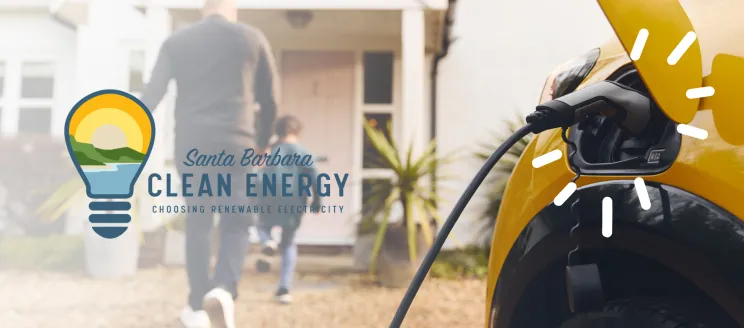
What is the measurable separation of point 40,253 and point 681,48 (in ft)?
5.68

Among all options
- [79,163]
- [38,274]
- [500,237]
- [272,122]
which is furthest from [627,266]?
[38,274]

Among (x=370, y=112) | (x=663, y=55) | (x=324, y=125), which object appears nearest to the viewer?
(x=663, y=55)

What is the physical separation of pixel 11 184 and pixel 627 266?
1735 mm

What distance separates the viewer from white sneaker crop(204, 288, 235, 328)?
66.3 inches

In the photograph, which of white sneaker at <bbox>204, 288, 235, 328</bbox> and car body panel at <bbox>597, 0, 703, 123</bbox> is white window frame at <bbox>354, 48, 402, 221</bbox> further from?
car body panel at <bbox>597, 0, 703, 123</bbox>

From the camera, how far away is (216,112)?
160 centimetres

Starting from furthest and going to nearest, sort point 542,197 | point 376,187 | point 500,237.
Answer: point 376,187
point 500,237
point 542,197

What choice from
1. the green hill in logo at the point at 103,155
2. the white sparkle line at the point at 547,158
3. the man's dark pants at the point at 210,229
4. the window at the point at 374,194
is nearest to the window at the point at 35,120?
the green hill in logo at the point at 103,155

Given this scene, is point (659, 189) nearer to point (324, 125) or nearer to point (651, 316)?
point (651, 316)

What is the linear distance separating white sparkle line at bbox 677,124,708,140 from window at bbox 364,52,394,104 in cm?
242

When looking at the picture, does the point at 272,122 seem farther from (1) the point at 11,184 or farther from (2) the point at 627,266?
(2) the point at 627,266

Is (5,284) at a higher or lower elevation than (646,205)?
lower

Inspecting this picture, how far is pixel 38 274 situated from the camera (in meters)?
1.63

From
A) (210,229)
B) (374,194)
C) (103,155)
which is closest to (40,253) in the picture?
(103,155)
